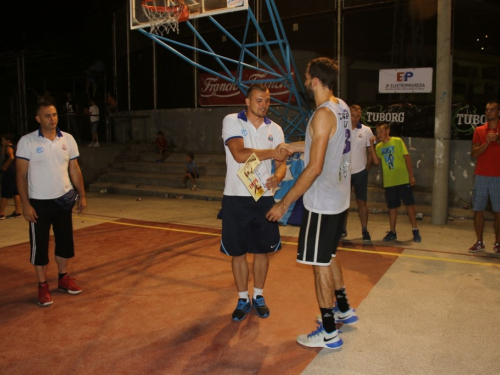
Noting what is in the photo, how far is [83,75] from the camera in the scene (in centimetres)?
2020

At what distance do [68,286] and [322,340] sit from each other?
2938mm

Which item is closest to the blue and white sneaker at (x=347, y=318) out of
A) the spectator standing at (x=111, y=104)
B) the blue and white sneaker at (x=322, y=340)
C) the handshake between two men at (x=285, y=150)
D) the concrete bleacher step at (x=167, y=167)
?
the blue and white sneaker at (x=322, y=340)

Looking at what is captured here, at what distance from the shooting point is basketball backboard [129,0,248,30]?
27.3ft

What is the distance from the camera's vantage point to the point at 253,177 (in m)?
4.34

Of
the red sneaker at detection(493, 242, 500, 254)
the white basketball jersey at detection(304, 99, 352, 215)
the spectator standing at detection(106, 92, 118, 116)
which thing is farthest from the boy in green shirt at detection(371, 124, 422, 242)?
the spectator standing at detection(106, 92, 118, 116)

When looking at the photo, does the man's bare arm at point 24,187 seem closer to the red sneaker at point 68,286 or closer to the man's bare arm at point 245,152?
the red sneaker at point 68,286

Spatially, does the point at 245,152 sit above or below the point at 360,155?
above

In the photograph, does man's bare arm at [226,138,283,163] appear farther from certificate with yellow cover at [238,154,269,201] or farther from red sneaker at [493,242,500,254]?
red sneaker at [493,242,500,254]

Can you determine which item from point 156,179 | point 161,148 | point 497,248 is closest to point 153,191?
point 156,179

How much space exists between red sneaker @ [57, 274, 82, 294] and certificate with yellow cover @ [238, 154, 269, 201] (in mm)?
2436

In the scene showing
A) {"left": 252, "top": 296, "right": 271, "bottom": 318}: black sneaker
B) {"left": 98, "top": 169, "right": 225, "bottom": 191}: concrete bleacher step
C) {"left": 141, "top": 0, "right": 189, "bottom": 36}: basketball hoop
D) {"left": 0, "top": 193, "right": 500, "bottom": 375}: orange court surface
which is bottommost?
{"left": 0, "top": 193, "right": 500, "bottom": 375}: orange court surface

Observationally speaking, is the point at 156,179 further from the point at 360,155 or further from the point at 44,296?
the point at 44,296

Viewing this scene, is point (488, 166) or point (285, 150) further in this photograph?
point (488, 166)

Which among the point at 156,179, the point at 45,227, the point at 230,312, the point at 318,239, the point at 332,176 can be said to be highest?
the point at 332,176
